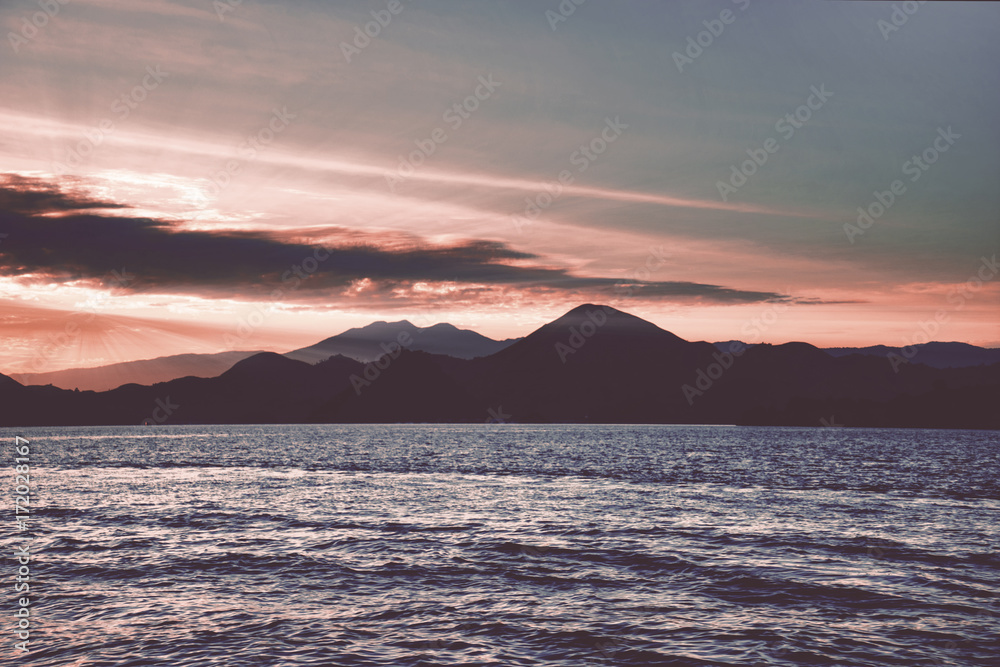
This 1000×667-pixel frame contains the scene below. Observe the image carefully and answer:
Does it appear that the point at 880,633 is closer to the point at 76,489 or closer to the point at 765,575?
the point at 765,575

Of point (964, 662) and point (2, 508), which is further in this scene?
point (2, 508)

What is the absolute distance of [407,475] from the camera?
252 ft

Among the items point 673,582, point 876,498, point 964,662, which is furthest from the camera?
point 876,498

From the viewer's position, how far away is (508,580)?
25.5 meters

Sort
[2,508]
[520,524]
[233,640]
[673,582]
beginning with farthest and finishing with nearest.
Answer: [2,508]
[520,524]
[673,582]
[233,640]

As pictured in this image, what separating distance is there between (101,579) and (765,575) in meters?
25.3

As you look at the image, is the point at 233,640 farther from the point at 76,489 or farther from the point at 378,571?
the point at 76,489

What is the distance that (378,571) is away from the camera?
26953 millimetres

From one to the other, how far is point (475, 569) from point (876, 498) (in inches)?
1645

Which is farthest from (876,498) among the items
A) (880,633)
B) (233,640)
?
(233,640)

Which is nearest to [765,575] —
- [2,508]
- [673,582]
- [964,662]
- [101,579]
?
[673,582]

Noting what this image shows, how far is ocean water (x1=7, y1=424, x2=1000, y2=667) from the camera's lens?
18.0 m

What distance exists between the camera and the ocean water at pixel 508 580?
710 inches

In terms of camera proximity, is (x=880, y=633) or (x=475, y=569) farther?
(x=475, y=569)
